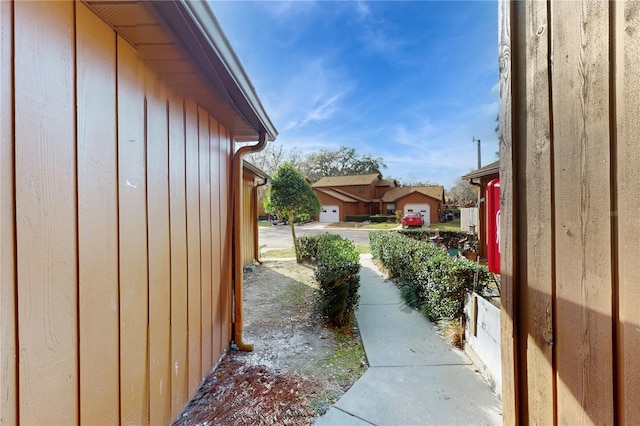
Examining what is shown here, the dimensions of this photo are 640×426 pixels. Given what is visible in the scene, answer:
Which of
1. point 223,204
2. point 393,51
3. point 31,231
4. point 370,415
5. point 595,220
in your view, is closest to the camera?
point 595,220

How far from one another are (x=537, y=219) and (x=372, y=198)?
3411 centimetres

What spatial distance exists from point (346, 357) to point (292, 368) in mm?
661

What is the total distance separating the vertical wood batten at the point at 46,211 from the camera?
987mm

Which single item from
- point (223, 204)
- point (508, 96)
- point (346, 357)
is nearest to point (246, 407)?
point (346, 357)

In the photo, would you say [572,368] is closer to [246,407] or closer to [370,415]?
[370,415]

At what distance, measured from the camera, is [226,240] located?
3.06m

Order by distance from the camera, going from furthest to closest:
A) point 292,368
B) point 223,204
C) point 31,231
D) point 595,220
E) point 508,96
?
point 223,204
point 292,368
point 508,96
point 31,231
point 595,220

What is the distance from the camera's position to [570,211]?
99 cm

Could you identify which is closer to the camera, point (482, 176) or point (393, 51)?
point (482, 176)

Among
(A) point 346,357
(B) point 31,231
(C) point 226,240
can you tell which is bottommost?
(A) point 346,357

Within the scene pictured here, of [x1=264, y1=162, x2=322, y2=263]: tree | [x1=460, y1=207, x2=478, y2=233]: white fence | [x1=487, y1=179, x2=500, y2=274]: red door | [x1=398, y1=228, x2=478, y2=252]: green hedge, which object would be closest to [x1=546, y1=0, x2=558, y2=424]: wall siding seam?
[x1=487, y1=179, x2=500, y2=274]: red door

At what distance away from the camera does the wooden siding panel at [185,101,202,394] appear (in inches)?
87.8

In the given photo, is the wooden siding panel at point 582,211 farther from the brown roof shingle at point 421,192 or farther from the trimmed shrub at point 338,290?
the brown roof shingle at point 421,192

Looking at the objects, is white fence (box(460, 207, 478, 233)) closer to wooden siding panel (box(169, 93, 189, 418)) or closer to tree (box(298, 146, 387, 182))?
wooden siding panel (box(169, 93, 189, 418))
